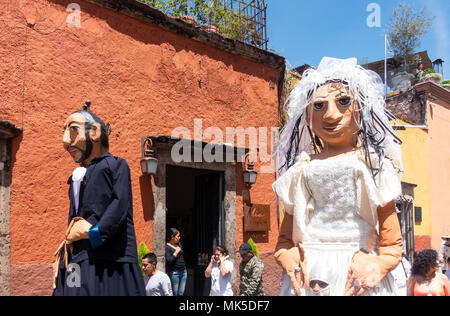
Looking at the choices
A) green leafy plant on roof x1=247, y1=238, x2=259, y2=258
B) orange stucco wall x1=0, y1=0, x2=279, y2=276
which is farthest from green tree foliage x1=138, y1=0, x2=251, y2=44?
green leafy plant on roof x1=247, y1=238, x2=259, y2=258

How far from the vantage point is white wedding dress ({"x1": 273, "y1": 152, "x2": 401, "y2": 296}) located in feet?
9.34

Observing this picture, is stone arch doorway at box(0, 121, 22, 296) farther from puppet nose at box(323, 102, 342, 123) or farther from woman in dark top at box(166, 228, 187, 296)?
puppet nose at box(323, 102, 342, 123)

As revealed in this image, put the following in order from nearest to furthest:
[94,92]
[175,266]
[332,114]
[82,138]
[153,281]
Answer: [332,114]
[82,138]
[153,281]
[94,92]
[175,266]

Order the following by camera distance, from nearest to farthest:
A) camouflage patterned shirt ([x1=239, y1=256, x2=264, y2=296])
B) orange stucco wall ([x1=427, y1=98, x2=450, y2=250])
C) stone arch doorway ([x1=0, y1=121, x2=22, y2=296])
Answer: stone arch doorway ([x1=0, y1=121, x2=22, y2=296])
camouflage patterned shirt ([x1=239, y1=256, x2=264, y2=296])
orange stucco wall ([x1=427, y1=98, x2=450, y2=250])

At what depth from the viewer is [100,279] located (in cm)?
301

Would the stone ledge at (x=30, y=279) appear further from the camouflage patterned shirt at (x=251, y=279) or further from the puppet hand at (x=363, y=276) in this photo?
the puppet hand at (x=363, y=276)

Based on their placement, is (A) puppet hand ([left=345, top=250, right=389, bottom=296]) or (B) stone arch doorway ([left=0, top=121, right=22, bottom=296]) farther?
(B) stone arch doorway ([left=0, top=121, right=22, bottom=296])

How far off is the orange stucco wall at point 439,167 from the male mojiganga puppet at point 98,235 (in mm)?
11058

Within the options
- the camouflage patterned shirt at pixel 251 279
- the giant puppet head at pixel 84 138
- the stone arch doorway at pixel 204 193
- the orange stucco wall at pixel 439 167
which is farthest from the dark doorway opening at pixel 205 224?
the orange stucco wall at pixel 439 167

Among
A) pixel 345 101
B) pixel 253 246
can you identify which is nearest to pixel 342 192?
pixel 345 101

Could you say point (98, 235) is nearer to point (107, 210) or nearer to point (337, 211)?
point (107, 210)

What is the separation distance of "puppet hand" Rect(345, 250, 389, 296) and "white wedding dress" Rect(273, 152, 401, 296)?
53 mm

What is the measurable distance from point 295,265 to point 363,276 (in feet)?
1.45
